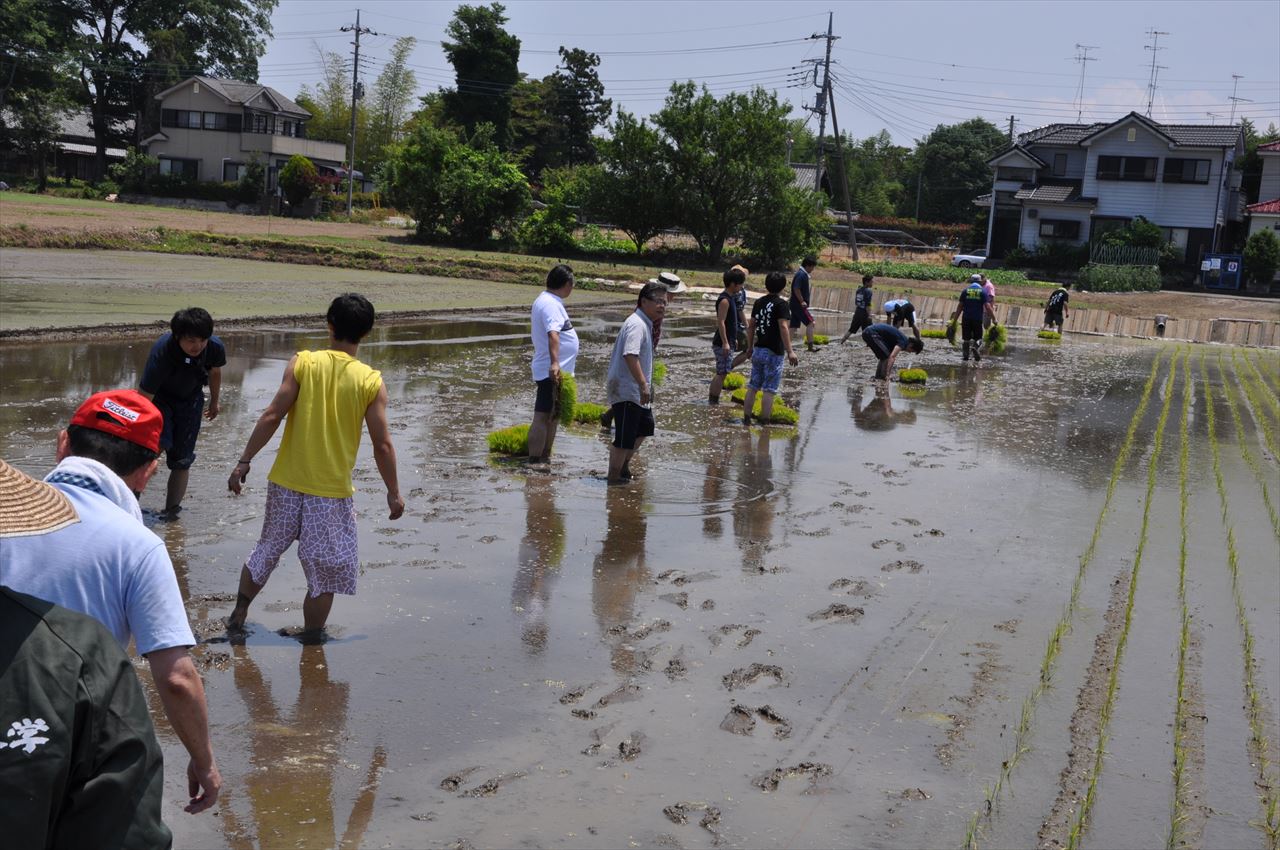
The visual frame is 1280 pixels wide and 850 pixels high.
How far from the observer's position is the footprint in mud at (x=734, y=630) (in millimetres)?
6711

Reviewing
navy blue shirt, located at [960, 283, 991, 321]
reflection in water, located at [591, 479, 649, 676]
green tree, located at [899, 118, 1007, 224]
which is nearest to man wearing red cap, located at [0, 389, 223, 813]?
reflection in water, located at [591, 479, 649, 676]

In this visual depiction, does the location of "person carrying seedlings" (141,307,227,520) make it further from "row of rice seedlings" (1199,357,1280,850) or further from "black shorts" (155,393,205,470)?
"row of rice seedlings" (1199,357,1280,850)

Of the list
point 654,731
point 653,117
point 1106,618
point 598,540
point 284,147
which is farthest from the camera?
point 284,147

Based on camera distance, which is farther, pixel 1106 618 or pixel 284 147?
pixel 284 147

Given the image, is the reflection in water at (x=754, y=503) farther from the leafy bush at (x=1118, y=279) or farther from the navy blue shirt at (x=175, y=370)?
the leafy bush at (x=1118, y=279)

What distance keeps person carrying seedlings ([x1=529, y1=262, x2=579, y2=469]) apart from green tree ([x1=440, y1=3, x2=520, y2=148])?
200 ft

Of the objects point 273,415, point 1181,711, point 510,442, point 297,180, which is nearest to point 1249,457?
point 510,442

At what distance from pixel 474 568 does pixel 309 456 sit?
2055 millimetres

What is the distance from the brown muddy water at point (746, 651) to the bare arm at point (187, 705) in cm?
137

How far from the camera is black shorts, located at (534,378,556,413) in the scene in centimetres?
1029

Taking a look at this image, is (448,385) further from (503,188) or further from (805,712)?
(503,188)

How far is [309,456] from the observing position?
19.6 ft

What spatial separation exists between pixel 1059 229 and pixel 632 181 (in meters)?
21.9

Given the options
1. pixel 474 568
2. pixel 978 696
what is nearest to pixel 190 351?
pixel 474 568
